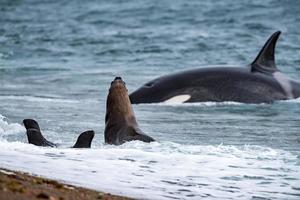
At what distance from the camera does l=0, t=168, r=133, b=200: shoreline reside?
6.92 meters

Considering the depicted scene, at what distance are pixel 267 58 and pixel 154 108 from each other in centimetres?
233

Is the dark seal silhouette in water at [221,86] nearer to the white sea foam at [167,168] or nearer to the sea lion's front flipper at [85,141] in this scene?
the white sea foam at [167,168]

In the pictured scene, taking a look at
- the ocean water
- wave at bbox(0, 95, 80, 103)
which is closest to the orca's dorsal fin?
the ocean water

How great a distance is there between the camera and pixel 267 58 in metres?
16.6

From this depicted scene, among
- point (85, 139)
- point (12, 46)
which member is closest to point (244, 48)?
point (12, 46)

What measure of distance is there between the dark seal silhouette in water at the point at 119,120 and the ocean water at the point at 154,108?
0.67ft

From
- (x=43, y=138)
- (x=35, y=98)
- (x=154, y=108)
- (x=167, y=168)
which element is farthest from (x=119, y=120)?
(x=35, y=98)

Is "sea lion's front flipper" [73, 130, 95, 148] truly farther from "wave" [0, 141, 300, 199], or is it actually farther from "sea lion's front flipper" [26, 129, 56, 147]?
"sea lion's front flipper" [26, 129, 56, 147]

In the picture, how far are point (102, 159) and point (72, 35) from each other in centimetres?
2049

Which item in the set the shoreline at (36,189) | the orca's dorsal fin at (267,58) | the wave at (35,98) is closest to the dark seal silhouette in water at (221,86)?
the orca's dorsal fin at (267,58)

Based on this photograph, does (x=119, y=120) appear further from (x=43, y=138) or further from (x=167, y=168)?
(x=167, y=168)

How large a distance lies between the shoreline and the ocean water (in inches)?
16.1

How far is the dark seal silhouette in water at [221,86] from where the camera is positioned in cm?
1592

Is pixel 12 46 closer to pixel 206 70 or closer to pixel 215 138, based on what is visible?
pixel 206 70
